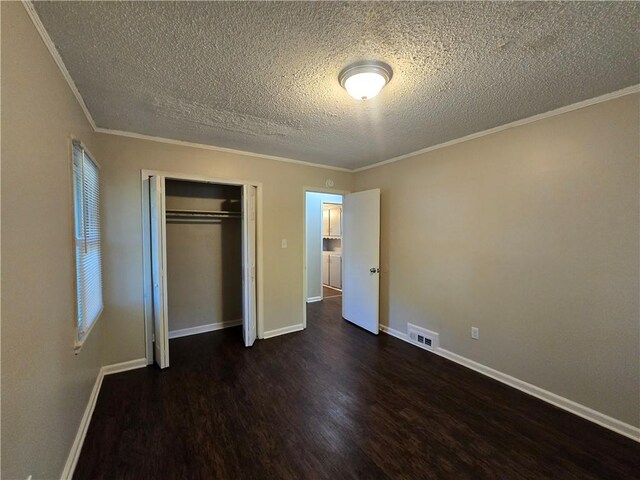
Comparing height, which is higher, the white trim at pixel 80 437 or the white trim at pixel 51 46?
the white trim at pixel 51 46

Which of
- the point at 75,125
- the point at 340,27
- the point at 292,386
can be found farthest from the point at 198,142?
the point at 292,386

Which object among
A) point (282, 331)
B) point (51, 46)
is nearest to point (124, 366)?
point (282, 331)

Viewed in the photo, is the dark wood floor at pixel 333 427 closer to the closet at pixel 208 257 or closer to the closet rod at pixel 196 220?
the closet at pixel 208 257

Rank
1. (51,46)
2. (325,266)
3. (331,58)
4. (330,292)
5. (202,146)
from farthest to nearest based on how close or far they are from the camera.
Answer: (325,266), (330,292), (202,146), (331,58), (51,46)

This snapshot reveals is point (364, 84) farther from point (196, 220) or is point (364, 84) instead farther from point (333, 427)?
point (196, 220)

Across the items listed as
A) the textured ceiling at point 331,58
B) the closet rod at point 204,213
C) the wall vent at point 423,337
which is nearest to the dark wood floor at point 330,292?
the wall vent at point 423,337

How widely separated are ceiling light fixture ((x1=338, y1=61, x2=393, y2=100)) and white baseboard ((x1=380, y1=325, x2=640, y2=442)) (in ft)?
9.19

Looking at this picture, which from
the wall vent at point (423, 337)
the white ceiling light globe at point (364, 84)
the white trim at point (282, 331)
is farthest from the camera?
the white trim at point (282, 331)

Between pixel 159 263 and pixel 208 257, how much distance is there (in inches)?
40.7

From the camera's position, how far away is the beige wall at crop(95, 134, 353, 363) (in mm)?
2645

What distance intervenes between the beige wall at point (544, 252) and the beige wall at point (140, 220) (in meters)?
1.74

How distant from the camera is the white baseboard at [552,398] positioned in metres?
1.88

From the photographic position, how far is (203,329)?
372cm

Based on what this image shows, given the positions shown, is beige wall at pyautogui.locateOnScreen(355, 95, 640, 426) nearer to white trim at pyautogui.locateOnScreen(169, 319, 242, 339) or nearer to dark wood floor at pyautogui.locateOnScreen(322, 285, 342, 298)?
white trim at pyautogui.locateOnScreen(169, 319, 242, 339)
